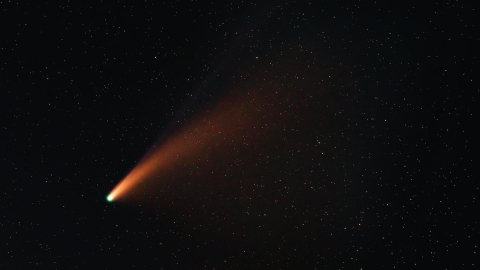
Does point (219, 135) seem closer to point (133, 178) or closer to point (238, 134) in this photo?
point (238, 134)

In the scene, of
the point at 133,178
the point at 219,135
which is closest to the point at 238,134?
the point at 219,135

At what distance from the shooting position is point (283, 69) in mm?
499

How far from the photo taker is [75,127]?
0.53 m

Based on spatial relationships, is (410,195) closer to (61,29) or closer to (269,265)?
(269,265)

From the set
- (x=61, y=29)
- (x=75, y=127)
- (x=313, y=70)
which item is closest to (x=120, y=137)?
(x=75, y=127)

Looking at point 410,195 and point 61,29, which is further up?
point 61,29

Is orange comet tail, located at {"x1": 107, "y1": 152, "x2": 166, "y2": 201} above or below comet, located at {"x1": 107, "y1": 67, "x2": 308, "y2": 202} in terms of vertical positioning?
above

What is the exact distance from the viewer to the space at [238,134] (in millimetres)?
485

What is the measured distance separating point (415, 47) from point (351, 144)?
152 millimetres

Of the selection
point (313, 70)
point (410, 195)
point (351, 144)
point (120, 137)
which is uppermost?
point (120, 137)

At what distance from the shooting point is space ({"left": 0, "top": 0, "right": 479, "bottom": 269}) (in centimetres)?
48

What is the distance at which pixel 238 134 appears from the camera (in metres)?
0.51

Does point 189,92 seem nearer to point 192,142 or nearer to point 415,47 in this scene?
point 192,142

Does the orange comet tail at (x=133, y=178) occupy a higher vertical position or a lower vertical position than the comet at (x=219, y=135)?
higher
